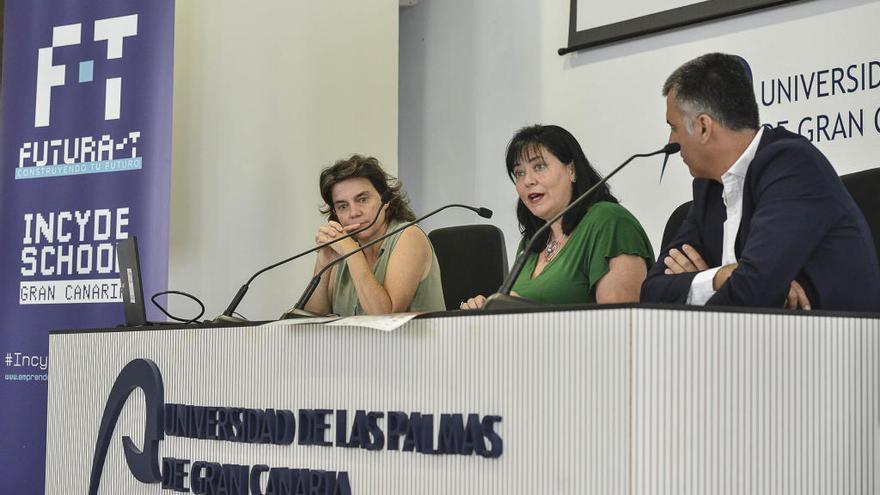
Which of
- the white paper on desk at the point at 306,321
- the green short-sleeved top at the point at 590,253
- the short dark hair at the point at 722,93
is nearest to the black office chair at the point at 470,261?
the green short-sleeved top at the point at 590,253

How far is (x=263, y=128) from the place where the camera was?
389cm

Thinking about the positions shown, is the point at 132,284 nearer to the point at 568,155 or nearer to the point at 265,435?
the point at 265,435

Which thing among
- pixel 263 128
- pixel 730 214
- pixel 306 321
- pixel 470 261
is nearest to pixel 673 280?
pixel 730 214

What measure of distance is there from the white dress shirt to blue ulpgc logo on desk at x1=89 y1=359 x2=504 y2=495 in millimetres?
546

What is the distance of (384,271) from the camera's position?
8.77 ft

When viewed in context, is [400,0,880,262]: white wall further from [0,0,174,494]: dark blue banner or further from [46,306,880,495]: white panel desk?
[46,306,880,495]: white panel desk

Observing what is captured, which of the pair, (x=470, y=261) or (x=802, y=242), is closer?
(x=802, y=242)

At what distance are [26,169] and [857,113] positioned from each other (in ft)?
9.16

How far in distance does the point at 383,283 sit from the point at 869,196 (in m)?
1.18

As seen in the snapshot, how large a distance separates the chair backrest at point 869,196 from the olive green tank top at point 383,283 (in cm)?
103

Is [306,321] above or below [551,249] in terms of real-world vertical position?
below

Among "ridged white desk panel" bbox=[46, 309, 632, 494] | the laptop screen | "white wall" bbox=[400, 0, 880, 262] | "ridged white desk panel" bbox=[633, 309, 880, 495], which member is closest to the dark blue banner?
"white wall" bbox=[400, 0, 880, 262]

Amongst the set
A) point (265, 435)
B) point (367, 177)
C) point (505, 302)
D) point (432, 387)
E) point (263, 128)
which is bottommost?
point (265, 435)

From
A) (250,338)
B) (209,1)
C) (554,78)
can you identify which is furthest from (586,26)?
(250,338)
